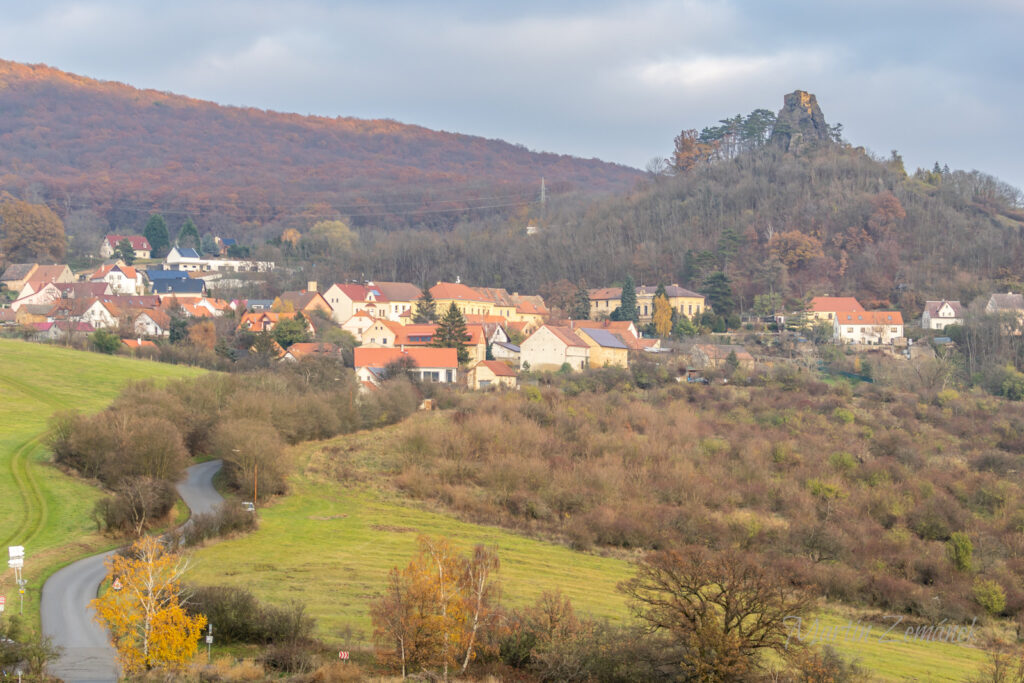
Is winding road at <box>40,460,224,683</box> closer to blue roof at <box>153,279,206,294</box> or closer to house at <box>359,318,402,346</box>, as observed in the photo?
house at <box>359,318,402,346</box>

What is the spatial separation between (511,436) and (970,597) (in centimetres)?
2097

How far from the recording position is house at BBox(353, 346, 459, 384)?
5650 cm

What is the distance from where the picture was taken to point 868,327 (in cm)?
7200

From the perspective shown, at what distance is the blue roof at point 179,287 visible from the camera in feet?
268

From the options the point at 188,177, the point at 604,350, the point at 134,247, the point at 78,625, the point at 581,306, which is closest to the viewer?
the point at 78,625

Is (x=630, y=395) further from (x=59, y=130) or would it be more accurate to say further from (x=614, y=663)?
(x=59, y=130)

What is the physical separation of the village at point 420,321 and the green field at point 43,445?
749 centimetres

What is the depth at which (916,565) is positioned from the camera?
33750 millimetres

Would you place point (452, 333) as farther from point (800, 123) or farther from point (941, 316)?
point (800, 123)

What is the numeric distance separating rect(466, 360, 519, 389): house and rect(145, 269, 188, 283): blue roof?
3747cm

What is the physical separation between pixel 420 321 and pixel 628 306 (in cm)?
1660

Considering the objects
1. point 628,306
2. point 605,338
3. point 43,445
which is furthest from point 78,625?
point 628,306

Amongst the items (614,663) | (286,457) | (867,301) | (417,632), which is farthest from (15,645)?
(867,301)

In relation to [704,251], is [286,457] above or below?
below
